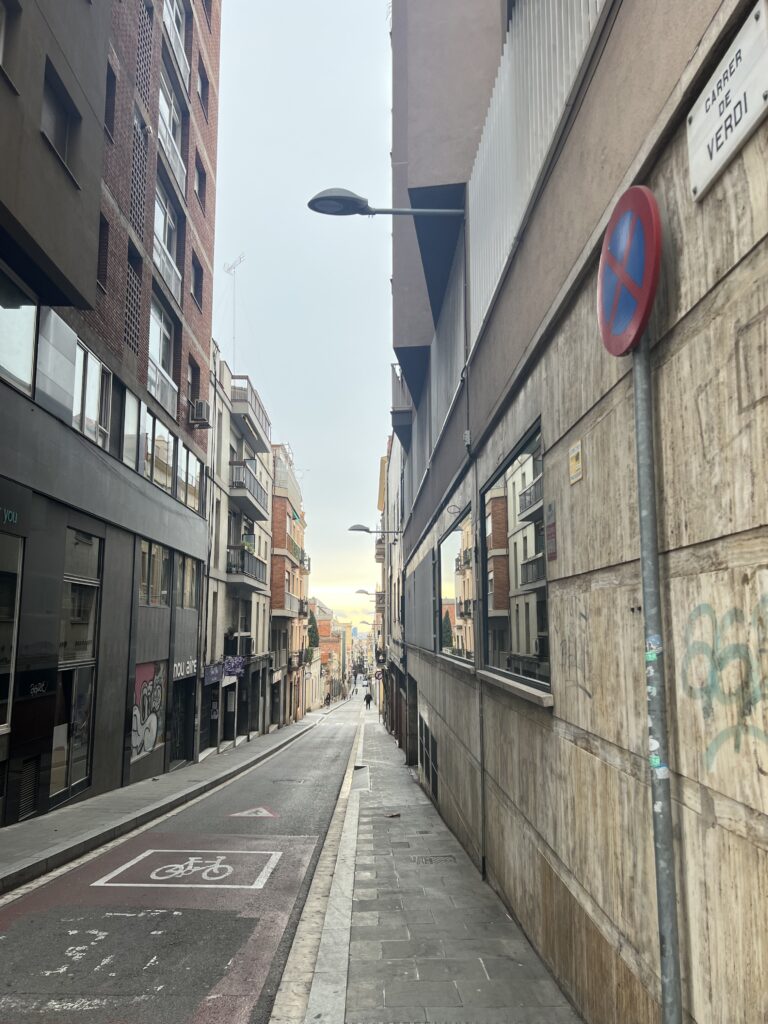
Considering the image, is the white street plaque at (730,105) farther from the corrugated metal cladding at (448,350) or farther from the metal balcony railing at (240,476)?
the metal balcony railing at (240,476)

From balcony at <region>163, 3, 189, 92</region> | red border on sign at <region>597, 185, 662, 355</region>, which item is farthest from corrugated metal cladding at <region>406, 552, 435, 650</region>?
balcony at <region>163, 3, 189, 92</region>

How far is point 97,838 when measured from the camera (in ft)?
35.0

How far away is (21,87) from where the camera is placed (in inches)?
392

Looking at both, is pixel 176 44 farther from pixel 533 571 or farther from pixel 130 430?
pixel 533 571

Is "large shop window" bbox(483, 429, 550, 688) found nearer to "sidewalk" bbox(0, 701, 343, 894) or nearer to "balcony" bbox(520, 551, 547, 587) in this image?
"balcony" bbox(520, 551, 547, 587)

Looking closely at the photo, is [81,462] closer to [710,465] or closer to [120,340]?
[120,340]

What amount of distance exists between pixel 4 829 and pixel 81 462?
6.65 metres

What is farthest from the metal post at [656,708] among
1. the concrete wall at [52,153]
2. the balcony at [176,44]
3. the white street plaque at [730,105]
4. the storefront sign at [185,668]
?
the balcony at [176,44]

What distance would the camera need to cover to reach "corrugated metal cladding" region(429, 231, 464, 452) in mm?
11125

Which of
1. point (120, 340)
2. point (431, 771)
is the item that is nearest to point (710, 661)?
point (431, 771)

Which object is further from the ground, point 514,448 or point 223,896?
point 514,448

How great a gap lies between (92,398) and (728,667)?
14.9 metres

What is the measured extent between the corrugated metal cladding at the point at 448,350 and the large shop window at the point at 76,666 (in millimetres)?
7591

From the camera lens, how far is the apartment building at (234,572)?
27.8 metres
